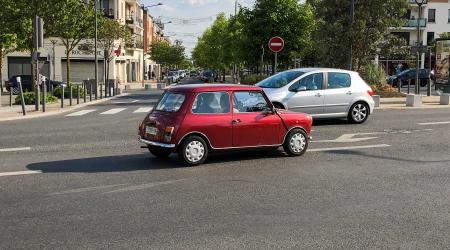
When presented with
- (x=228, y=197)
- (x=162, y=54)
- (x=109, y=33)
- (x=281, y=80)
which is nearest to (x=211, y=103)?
(x=228, y=197)

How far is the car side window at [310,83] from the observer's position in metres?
14.9

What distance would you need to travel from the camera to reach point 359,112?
15.5 m

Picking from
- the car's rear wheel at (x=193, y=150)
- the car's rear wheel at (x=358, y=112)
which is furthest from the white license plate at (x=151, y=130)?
the car's rear wheel at (x=358, y=112)

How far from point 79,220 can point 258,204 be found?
2094 mm

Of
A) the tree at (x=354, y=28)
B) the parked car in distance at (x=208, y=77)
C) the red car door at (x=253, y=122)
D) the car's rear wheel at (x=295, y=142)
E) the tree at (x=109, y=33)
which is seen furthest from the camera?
the parked car in distance at (x=208, y=77)

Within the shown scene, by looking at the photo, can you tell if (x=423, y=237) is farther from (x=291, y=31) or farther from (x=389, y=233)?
(x=291, y=31)

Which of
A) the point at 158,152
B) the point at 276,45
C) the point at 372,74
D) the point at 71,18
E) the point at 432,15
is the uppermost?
the point at 432,15

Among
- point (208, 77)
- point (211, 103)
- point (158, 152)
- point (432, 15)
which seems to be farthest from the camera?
point (208, 77)

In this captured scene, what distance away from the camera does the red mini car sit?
893 cm

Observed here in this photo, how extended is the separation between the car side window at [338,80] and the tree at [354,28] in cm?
1092

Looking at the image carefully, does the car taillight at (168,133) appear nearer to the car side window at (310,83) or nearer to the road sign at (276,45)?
the car side window at (310,83)

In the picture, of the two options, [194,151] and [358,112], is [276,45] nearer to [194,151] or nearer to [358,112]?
[358,112]

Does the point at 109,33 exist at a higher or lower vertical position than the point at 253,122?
higher

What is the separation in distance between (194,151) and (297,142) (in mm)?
2096
